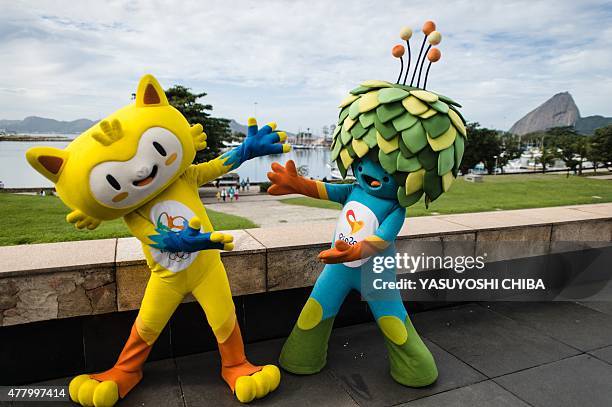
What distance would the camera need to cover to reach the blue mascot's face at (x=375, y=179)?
2.92m

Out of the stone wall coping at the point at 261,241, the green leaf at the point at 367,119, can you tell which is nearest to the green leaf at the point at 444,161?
the green leaf at the point at 367,119

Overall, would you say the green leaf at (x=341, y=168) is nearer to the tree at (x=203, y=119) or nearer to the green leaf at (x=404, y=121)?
the green leaf at (x=404, y=121)

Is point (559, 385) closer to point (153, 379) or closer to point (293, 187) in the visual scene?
point (293, 187)

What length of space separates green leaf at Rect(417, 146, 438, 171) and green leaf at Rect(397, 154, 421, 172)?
0.03 meters

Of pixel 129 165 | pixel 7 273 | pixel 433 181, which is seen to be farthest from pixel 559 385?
pixel 7 273

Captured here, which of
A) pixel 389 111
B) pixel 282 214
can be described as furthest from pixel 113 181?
pixel 282 214

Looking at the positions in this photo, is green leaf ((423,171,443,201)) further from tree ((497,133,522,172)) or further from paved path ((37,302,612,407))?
tree ((497,133,522,172))

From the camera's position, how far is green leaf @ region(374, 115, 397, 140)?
2777mm

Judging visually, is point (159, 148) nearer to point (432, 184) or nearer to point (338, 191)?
point (338, 191)

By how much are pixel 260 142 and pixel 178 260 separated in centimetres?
96

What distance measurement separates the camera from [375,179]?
2965 mm

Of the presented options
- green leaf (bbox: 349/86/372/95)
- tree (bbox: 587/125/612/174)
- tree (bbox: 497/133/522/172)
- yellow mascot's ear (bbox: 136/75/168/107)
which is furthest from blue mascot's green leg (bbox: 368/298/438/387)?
tree (bbox: 497/133/522/172)

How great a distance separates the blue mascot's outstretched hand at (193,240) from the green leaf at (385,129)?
1.16m

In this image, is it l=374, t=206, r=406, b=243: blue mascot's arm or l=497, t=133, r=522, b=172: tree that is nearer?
l=374, t=206, r=406, b=243: blue mascot's arm
